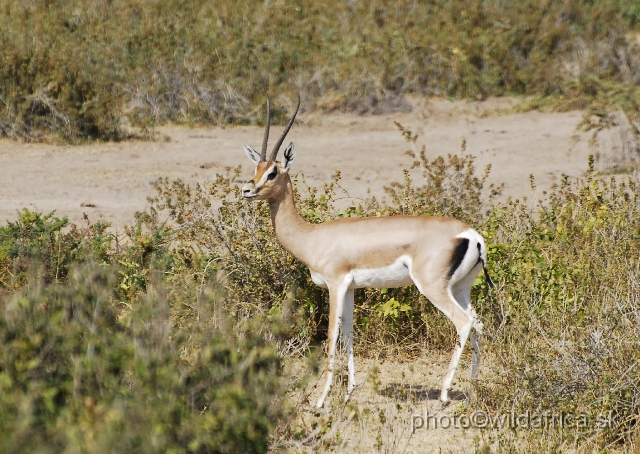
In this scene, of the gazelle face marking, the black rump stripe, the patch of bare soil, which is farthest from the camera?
the gazelle face marking

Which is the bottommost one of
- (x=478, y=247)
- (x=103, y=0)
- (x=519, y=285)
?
(x=519, y=285)

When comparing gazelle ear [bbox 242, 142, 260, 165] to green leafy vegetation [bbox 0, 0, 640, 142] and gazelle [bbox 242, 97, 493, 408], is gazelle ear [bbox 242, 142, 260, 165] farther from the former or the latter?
green leafy vegetation [bbox 0, 0, 640, 142]

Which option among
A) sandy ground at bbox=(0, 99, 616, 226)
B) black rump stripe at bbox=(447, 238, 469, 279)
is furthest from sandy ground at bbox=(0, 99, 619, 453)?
black rump stripe at bbox=(447, 238, 469, 279)

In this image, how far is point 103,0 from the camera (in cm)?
1834

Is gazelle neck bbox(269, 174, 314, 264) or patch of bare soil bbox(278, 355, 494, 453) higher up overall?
gazelle neck bbox(269, 174, 314, 264)

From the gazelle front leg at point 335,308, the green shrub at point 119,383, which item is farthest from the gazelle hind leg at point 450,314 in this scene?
the green shrub at point 119,383

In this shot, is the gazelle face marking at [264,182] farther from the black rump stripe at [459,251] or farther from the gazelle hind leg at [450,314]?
the black rump stripe at [459,251]

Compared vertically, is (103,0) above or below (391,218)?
above

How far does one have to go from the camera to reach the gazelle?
5414 millimetres

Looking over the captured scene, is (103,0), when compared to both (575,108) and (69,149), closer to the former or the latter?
(69,149)

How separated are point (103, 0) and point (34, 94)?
6359 millimetres

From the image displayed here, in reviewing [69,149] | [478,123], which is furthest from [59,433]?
[478,123]

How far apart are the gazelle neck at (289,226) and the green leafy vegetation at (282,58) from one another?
23.7ft

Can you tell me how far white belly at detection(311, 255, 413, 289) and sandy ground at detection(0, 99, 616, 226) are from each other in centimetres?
380
